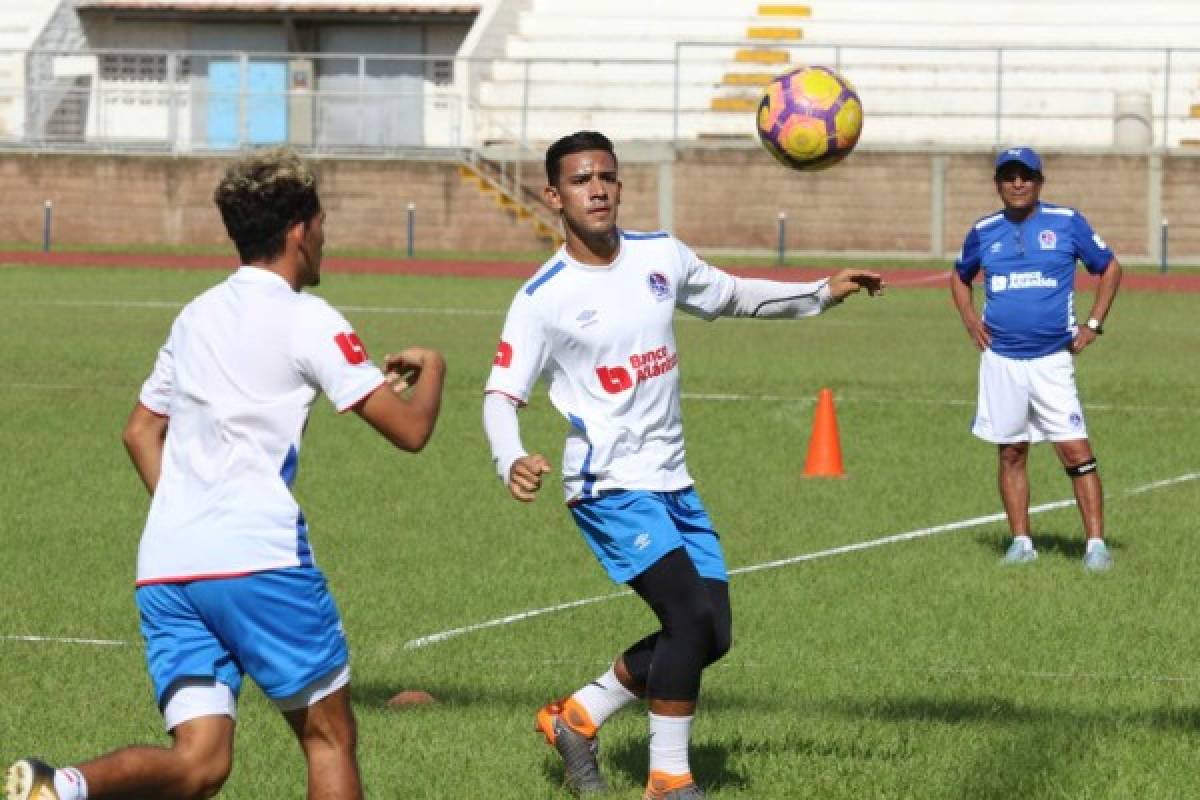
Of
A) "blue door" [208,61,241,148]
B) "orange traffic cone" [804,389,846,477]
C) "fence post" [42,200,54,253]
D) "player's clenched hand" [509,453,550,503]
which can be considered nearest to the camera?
"player's clenched hand" [509,453,550,503]

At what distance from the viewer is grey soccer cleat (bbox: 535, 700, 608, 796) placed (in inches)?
290

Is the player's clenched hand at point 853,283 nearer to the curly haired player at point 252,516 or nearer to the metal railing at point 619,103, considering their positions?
the curly haired player at point 252,516

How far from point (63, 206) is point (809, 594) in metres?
34.5

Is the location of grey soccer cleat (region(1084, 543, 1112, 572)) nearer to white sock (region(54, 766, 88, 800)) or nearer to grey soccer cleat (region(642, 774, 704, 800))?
grey soccer cleat (region(642, 774, 704, 800))

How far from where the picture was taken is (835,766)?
7.61 meters

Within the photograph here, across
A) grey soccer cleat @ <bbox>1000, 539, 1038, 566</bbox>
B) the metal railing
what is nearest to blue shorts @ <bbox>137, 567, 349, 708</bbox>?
grey soccer cleat @ <bbox>1000, 539, 1038, 566</bbox>

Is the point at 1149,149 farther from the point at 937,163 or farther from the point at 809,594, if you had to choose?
the point at 809,594

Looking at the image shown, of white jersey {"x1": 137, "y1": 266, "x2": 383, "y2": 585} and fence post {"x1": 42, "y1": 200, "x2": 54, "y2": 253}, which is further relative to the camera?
fence post {"x1": 42, "y1": 200, "x2": 54, "y2": 253}

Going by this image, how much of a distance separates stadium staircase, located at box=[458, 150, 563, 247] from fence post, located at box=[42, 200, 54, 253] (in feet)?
24.0

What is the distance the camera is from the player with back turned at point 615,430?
7.17 metres

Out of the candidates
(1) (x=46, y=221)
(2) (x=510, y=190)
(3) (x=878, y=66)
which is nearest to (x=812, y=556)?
(2) (x=510, y=190)

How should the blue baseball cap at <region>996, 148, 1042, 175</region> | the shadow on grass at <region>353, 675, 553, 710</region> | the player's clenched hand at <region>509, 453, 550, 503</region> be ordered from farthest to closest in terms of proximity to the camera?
the blue baseball cap at <region>996, 148, 1042, 175</region>, the shadow on grass at <region>353, 675, 553, 710</region>, the player's clenched hand at <region>509, 453, 550, 503</region>

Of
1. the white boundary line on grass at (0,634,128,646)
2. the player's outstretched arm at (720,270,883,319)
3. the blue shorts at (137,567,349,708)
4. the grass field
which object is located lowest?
the white boundary line on grass at (0,634,128,646)

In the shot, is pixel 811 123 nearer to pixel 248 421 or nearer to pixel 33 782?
pixel 248 421
